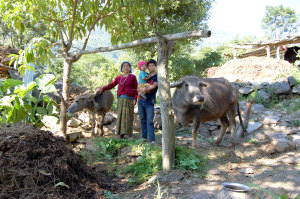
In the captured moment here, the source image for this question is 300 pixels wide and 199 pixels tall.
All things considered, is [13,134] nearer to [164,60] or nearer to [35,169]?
[35,169]

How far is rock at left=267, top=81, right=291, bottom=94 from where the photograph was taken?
8.27 meters

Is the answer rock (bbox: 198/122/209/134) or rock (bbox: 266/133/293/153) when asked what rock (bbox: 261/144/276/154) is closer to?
rock (bbox: 266/133/293/153)

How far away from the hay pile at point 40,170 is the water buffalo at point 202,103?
2286mm

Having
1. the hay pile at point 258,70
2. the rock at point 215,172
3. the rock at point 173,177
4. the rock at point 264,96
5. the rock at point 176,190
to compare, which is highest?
the hay pile at point 258,70

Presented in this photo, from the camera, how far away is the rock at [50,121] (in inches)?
233

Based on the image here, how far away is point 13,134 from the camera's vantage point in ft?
11.7

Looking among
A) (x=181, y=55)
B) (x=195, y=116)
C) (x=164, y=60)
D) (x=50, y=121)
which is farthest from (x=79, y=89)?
(x=181, y=55)

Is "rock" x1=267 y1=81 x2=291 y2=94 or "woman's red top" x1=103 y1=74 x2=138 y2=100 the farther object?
"rock" x1=267 y1=81 x2=291 y2=94

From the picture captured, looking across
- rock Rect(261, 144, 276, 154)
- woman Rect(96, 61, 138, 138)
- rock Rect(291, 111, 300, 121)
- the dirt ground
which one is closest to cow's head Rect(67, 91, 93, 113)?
woman Rect(96, 61, 138, 138)

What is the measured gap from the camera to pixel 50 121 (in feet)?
19.9

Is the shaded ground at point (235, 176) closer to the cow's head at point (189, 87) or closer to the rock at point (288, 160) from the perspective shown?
the rock at point (288, 160)

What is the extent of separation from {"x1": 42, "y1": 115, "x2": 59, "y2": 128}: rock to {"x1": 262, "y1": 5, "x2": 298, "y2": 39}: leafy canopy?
38.2m

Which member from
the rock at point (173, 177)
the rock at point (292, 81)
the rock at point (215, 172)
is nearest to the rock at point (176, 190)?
the rock at point (173, 177)

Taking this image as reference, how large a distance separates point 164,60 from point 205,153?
2312 millimetres
